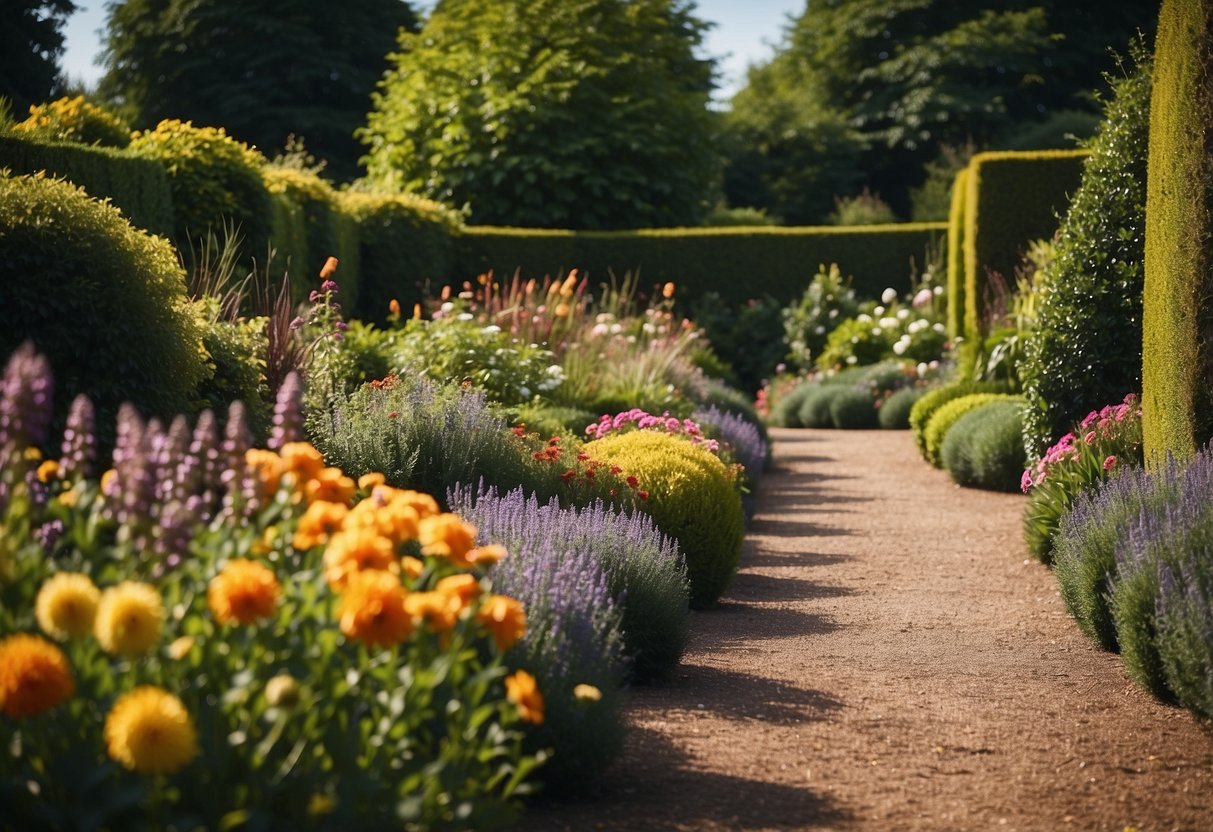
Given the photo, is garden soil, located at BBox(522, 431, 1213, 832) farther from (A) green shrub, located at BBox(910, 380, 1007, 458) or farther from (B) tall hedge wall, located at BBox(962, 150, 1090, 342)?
(B) tall hedge wall, located at BBox(962, 150, 1090, 342)

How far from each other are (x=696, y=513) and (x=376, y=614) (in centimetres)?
425

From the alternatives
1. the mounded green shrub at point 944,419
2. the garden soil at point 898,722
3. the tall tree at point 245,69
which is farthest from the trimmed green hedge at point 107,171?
the tall tree at point 245,69

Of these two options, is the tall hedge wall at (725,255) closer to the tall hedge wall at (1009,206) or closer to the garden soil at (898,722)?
the tall hedge wall at (1009,206)

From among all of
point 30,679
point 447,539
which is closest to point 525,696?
point 447,539

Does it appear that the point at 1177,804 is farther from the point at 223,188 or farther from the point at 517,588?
the point at 223,188

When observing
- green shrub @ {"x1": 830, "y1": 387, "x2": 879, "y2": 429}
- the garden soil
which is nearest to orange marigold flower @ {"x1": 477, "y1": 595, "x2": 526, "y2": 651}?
the garden soil

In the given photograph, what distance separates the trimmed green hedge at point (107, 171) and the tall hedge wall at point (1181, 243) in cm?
588

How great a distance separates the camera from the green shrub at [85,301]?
477 cm

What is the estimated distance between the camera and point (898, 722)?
423 cm

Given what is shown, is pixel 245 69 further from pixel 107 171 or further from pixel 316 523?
pixel 316 523

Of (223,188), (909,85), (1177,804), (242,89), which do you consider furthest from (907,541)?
(909,85)

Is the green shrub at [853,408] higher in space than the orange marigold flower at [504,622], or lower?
lower

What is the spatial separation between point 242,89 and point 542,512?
83.5 ft

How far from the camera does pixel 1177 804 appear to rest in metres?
3.44
